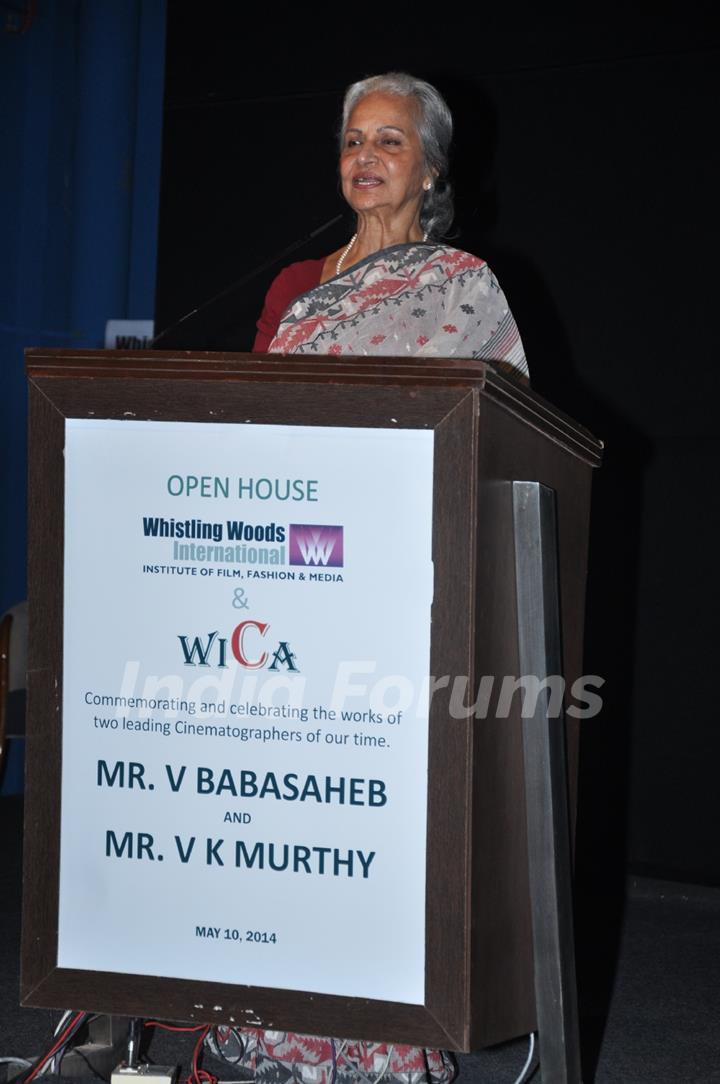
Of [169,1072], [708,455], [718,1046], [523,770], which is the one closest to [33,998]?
[169,1072]

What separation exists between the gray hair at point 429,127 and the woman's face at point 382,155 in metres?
0.02

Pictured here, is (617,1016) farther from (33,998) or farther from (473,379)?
(473,379)

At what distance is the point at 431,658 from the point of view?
4.12 ft

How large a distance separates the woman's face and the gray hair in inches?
0.6

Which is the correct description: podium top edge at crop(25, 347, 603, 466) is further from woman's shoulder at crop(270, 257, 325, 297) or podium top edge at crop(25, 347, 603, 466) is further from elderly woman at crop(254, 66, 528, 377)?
woman's shoulder at crop(270, 257, 325, 297)

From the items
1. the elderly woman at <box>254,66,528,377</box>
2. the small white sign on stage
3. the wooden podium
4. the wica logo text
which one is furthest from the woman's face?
the wica logo text

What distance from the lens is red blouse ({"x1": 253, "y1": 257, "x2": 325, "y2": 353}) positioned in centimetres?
205

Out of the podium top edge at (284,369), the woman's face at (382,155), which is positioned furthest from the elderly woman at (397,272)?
the podium top edge at (284,369)

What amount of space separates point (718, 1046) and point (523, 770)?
1217mm

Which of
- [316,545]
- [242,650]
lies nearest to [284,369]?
[316,545]

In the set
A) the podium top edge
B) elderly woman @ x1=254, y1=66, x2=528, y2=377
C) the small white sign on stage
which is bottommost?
the small white sign on stage

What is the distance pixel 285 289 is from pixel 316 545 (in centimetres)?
89

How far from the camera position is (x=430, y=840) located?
1.25 metres

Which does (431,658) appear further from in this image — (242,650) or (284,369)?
(284,369)
